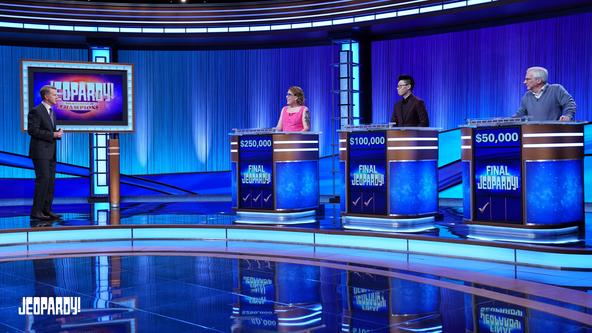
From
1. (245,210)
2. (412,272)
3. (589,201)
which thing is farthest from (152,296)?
(589,201)

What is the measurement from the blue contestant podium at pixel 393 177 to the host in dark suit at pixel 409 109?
7.8 inches

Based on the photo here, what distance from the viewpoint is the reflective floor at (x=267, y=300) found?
10.4 feet

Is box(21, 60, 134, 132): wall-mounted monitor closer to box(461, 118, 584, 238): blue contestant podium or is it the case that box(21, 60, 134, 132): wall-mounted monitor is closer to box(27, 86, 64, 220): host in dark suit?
box(27, 86, 64, 220): host in dark suit

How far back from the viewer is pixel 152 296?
12.9 ft

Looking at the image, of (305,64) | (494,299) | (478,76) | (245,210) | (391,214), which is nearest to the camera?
(494,299)

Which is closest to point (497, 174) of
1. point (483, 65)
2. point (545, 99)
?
point (545, 99)

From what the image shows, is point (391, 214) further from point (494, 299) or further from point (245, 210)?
point (494, 299)

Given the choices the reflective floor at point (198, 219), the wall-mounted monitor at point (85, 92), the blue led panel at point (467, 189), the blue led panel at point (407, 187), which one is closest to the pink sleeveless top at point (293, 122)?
the reflective floor at point (198, 219)

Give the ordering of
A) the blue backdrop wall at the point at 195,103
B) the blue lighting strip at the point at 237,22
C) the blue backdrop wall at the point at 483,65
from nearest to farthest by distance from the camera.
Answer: the blue backdrop wall at the point at 483,65 → the blue lighting strip at the point at 237,22 → the blue backdrop wall at the point at 195,103

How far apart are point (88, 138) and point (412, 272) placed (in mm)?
7664

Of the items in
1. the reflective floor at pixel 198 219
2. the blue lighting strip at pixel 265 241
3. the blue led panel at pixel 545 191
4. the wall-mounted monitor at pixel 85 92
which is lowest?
the blue lighting strip at pixel 265 241

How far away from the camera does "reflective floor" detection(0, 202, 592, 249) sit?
5086 mm

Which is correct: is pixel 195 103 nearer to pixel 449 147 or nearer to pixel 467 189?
pixel 449 147

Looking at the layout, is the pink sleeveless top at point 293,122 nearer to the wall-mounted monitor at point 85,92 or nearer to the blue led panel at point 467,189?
the blue led panel at point 467,189
